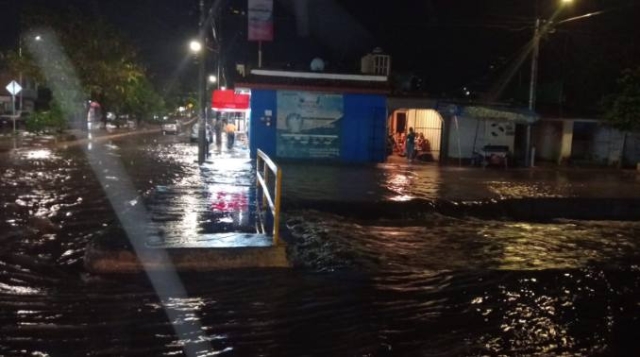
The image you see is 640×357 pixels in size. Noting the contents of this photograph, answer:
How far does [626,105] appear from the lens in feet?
95.0

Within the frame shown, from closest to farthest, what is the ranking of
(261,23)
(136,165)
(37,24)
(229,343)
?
(229,343), (136,165), (261,23), (37,24)

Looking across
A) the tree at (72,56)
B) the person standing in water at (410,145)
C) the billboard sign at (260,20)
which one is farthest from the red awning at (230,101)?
the tree at (72,56)

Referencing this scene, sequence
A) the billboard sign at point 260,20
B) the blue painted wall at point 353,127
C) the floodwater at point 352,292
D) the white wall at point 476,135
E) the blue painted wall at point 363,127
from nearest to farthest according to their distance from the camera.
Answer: the floodwater at point 352,292 < the blue painted wall at point 353,127 < the blue painted wall at point 363,127 < the billboard sign at point 260,20 < the white wall at point 476,135

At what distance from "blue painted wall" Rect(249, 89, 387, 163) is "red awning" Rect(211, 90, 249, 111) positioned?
6817 mm

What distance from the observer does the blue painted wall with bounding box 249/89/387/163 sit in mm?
28797

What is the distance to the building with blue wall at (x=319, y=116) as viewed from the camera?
94.4 ft

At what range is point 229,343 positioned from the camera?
6199 millimetres

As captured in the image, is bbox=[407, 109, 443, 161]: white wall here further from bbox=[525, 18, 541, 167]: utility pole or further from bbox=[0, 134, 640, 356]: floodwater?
bbox=[0, 134, 640, 356]: floodwater

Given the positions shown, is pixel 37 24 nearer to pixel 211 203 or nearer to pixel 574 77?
pixel 574 77

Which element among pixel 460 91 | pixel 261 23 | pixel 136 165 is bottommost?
pixel 136 165

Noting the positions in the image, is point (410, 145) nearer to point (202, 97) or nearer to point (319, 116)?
point (319, 116)

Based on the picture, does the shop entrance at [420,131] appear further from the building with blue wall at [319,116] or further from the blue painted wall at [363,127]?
the building with blue wall at [319,116]

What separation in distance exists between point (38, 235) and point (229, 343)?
605cm

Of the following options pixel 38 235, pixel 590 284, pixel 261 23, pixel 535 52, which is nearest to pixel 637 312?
pixel 590 284
